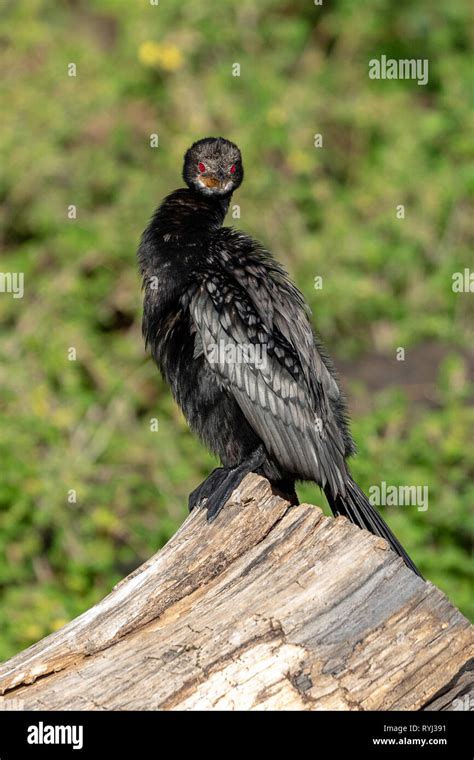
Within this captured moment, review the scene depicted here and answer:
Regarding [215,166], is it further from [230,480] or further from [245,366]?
[230,480]

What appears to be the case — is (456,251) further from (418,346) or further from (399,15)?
(399,15)

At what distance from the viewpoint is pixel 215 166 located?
16.7 ft

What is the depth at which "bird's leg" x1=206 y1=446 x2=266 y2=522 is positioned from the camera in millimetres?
4148

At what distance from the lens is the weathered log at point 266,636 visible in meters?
3.51

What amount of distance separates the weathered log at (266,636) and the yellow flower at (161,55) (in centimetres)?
594

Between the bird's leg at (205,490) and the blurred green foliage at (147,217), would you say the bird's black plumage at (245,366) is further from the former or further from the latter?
the blurred green foliage at (147,217)

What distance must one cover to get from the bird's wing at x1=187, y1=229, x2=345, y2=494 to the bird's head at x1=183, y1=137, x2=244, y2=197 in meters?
0.66

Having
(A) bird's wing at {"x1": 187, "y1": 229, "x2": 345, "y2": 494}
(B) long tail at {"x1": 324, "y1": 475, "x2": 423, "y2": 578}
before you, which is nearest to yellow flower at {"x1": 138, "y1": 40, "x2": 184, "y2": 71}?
(A) bird's wing at {"x1": 187, "y1": 229, "x2": 345, "y2": 494}

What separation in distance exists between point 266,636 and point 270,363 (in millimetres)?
1268

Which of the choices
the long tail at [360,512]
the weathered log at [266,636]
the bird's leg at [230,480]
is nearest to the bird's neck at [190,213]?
the bird's leg at [230,480]

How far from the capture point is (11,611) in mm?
5609

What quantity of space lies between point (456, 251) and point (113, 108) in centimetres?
308

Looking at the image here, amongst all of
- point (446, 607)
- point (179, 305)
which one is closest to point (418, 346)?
point (179, 305)

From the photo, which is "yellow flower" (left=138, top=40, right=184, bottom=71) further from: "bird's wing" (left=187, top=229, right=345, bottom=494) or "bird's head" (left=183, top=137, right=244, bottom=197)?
"bird's wing" (left=187, top=229, right=345, bottom=494)
